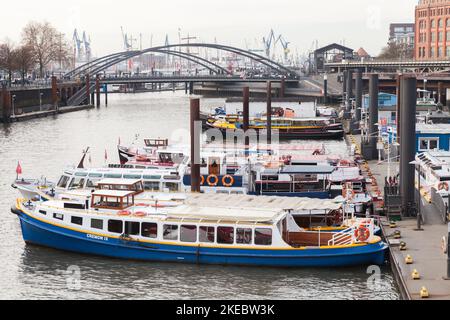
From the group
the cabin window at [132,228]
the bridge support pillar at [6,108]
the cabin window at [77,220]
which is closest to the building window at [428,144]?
the cabin window at [132,228]

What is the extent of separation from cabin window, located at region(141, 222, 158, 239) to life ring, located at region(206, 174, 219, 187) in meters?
8.61

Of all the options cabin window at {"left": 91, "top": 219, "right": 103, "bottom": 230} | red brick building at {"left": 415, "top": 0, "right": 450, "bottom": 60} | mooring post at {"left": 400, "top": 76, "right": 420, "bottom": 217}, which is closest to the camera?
cabin window at {"left": 91, "top": 219, "right": 103, "bottom": 230}

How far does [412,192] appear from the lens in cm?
2959

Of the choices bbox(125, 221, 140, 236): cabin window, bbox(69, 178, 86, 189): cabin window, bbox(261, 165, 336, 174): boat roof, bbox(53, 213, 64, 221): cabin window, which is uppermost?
bbox(261, 165, 336, 174): boat roof

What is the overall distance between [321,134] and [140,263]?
43.5 meters

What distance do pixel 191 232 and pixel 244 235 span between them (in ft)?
5.32

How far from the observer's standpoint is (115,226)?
27500 mm

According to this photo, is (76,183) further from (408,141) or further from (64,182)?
(408,141)

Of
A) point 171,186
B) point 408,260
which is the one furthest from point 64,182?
point 408,260

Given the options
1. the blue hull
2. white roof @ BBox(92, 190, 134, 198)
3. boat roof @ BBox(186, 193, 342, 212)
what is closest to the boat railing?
the blue hull

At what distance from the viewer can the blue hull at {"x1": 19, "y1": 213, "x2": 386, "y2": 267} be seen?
2602 cm

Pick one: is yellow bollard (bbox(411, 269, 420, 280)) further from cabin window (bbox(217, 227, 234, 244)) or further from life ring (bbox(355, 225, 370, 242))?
cabin window (bbox(217, 227, 234, 244))

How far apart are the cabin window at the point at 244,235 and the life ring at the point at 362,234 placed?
313 centimetres

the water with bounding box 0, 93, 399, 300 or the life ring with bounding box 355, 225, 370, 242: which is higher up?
the life ring with bounding box 355, 225, 370, 242
